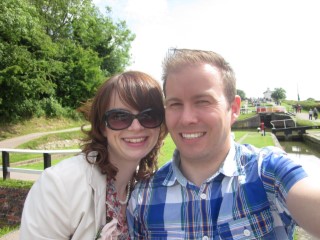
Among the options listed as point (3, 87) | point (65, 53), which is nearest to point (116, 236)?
point (3, 87)

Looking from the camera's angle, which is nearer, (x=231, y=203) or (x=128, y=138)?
(x=231, y=203)

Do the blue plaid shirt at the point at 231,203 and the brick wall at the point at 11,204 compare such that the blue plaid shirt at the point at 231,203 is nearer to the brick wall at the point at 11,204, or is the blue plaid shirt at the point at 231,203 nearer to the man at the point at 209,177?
the man at the point at 209,177

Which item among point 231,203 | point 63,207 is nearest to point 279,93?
point 231,203

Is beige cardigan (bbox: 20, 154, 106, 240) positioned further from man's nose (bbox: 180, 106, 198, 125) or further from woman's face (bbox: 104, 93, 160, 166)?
man's nose (bbox: 180, 106, 198, 125)

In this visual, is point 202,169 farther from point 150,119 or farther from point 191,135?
point 150,119

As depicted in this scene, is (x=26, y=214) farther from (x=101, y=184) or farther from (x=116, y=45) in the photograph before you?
(x=116, y=45)

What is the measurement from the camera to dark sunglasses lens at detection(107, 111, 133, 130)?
2.27 meters

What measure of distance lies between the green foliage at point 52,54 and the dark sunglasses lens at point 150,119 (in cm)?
1352

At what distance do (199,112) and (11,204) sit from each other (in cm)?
614

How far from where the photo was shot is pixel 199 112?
1.78 meters

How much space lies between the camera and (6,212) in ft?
21.1

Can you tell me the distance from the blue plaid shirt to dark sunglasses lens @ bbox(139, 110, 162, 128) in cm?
58

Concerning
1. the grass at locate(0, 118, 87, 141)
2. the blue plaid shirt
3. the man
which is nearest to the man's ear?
the man

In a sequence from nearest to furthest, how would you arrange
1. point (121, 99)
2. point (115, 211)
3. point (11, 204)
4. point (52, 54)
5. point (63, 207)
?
1. point (63, 207)
2. point (115, 211)
3. point (121, 99)
4. point (11, 204)
5. point (52, 54)
